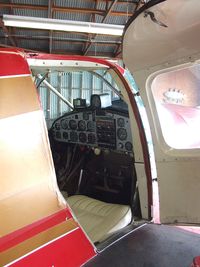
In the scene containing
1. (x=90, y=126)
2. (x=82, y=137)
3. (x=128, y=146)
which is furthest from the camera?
(x=82, y=137)

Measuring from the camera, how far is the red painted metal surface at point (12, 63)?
4.90 feet

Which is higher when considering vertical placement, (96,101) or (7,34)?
(7,34)

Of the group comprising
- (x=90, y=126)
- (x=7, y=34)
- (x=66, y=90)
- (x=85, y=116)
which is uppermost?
(x=7, y=34)

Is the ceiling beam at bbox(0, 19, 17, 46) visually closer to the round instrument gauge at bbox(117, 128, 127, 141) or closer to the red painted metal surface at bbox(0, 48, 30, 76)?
the round instrument gauge at bbox(117, 128, 127, 141)

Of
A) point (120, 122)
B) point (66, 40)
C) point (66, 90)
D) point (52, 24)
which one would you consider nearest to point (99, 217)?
point (120, 122)

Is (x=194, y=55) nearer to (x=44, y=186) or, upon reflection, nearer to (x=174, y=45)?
(x=174, y=45)

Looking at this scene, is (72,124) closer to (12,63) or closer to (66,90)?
(12,63)

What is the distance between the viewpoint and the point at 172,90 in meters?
2.41

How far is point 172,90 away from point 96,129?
41.6 inches

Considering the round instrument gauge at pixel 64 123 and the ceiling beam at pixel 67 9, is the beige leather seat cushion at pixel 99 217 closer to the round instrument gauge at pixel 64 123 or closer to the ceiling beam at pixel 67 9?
the round instrument gauge at pixel 64 123

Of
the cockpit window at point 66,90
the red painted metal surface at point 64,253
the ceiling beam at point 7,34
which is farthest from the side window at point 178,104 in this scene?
the cockpit window at point 66,90

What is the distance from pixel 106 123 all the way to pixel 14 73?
1.67 m

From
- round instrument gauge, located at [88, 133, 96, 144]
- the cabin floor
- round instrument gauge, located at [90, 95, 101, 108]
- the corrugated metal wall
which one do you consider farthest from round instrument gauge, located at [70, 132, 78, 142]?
the corrugated metal wall

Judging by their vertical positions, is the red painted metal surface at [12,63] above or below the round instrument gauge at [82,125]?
above
